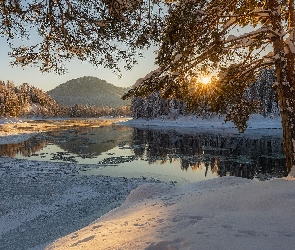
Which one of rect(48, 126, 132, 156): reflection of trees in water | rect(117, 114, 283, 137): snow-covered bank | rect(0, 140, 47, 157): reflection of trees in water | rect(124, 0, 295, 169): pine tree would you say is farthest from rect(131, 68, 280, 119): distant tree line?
rect(124, 0, 295, 169): pine tree

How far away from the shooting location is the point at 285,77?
6.20 m

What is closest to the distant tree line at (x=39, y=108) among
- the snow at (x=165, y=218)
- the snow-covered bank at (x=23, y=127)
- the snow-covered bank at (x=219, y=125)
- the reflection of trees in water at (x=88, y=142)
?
the snow-covered bank at (x=23, y=127)

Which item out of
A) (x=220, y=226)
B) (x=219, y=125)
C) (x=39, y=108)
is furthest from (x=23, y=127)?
(x=39, y=108)

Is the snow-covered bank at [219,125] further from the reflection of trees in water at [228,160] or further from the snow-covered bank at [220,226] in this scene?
the snow-covered bank at [220,226]

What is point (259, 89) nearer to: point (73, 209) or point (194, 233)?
point (73, 209)

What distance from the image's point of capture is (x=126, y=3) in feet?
19.0

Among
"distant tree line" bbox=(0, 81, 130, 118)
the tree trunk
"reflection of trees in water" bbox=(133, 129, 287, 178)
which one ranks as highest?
"distant tree line" bbox=(0, 81, 130, 118)

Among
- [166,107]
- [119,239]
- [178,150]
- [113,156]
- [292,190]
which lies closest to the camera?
[119,239]

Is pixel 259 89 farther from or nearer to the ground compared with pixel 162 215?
farther from the ground

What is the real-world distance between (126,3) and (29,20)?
2.41 m

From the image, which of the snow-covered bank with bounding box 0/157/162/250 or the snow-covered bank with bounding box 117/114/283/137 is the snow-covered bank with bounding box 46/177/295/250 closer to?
the snow-covered bank with bounding box 0/157/162/250

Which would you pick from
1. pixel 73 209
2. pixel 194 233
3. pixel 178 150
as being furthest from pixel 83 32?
pixel 178 150

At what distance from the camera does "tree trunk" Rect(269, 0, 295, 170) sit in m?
6.18

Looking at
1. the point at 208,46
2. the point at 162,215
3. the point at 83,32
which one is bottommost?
the point at 162,215
